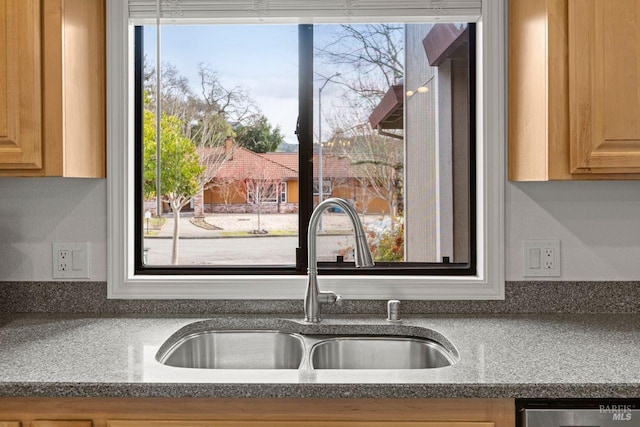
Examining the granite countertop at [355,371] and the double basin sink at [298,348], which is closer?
the granite countertop at [355,371]

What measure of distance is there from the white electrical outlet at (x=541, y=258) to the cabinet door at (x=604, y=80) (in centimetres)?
43

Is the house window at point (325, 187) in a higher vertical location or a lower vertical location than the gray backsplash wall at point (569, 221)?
higher

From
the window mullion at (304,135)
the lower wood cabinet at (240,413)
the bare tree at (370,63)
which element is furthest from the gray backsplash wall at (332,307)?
the bare tree at (370,63)

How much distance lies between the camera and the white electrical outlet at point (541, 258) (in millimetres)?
1897

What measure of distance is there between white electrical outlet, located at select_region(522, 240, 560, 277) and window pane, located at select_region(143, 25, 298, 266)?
0.81 metres

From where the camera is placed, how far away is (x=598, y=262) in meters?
1.91

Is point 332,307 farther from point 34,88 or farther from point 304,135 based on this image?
point 34,88

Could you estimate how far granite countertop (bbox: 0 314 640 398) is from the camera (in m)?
1.23

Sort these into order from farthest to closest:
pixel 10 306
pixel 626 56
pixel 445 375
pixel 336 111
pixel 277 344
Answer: pixel 336 111, pixel 10 306, pixel 277 344, pixel 626 56, pixel 445 375

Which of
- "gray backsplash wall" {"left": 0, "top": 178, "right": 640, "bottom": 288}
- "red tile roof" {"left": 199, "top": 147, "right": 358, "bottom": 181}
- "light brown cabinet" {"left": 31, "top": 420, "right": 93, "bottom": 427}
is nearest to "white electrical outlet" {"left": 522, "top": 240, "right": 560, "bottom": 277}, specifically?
"gray backsplash wall" {"left": 0, "top": 178, "right": 640, "bottom": 288}

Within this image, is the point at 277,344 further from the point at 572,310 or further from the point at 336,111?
the point at 572,310

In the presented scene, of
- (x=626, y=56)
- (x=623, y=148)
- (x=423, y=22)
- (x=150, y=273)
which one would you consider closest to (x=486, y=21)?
(x=423, y=22)

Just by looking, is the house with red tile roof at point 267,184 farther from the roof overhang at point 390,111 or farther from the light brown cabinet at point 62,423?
the light brown cabinet at point 62,423

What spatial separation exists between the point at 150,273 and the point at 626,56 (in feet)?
5.43
